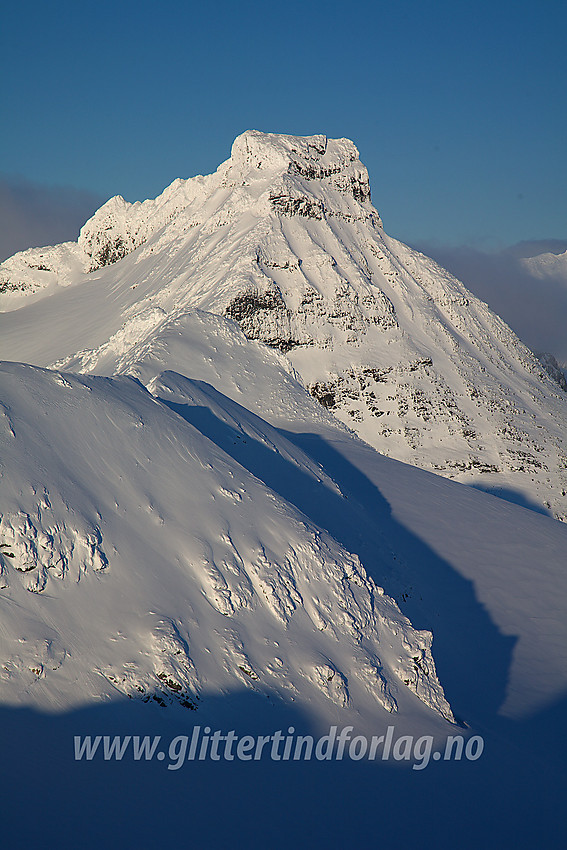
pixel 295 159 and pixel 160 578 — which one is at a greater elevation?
pixel 295 159

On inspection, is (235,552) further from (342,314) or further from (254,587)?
(342,314)

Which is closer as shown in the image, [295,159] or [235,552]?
[235,552]

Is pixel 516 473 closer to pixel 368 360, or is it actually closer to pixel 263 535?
pixel 368 360

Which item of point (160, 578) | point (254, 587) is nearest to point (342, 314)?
point (254, 587)

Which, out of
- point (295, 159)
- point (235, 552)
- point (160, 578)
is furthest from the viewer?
point (295, 159)

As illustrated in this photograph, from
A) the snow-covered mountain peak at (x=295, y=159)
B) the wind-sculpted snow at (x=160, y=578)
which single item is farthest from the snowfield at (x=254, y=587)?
the snow-covered mountain peak at (x=295, y=159)

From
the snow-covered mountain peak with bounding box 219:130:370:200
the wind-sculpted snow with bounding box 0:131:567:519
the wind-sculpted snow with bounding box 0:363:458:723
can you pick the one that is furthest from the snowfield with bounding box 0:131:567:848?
the snow-covered mountain peak with bounding box 219:130:370:200

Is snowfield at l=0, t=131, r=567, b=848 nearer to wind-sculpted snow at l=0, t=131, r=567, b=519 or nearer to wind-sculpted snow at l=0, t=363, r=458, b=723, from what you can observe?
wind-sculpted snow at l=0, t=363, r=458, b=723

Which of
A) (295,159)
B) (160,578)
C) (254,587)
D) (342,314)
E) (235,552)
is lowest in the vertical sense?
(160,578)
